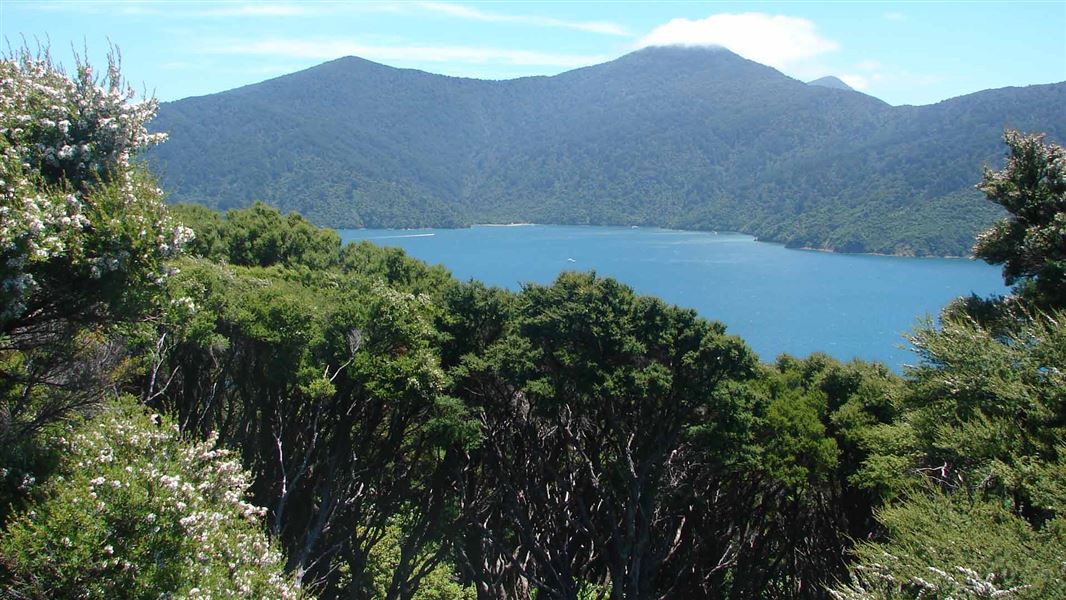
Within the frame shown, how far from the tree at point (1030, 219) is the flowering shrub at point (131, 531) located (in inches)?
538

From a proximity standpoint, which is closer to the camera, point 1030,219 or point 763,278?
point 1030,219

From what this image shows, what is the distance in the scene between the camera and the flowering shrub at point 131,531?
6.22m

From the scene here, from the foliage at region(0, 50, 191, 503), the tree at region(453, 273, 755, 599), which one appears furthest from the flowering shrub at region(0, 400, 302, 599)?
the tree at region(453, 273, 755, 599)

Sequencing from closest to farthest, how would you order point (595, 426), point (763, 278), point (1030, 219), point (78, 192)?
point (78, 192) → point (595, 426) → point (1030, 219) → point (763, 278)

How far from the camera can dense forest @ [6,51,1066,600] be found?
22.7ft

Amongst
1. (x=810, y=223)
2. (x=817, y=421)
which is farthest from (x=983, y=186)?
(x=810, y=223)

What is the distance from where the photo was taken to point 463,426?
1231 centimetres

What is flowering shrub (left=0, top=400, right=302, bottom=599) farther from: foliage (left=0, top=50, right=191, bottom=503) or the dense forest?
foliage (left=0, top=50, right=191, bottom=503)

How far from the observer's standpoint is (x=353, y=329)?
12.8 m

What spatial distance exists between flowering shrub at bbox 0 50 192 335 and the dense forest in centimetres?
3

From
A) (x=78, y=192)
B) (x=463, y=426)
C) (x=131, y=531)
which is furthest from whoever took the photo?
(x=463, y=426)

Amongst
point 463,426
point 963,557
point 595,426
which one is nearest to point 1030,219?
point 595,426

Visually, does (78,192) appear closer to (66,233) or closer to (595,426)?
(66,233)

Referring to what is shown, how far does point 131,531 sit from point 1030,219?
16.0 meters
